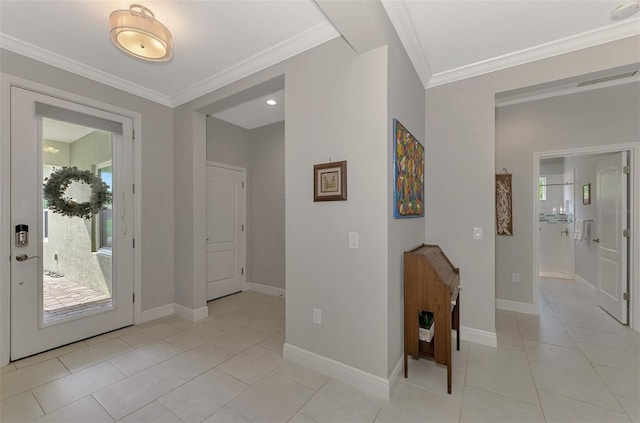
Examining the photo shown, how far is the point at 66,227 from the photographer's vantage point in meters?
2.70

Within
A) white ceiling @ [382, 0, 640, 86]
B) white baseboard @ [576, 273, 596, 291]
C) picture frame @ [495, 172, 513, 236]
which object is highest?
white ceiling @ [382, 0, 640, 86]

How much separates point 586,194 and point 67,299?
291 inches

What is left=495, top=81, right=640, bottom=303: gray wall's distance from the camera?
119 inches

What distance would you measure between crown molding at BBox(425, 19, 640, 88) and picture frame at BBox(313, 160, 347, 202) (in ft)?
5.54

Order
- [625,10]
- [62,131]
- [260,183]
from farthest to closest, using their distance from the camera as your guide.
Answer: [260,183], [62,131], [625,10]

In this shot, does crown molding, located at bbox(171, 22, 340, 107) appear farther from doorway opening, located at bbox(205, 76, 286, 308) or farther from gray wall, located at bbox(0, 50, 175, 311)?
doorway opening, located at bbox(205, 76, 286, 308)

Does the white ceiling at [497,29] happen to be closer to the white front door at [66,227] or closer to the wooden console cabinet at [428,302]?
the wooden console cabinet at [428,302]

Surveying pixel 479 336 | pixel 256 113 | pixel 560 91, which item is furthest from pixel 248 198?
pixel 560 91

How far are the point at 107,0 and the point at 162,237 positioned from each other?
2.45 metres

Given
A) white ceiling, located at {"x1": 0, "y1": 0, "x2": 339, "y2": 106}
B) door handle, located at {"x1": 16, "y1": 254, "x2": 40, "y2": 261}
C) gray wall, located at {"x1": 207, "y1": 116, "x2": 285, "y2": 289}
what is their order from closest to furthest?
1. white ceiling, located at {"x1": 0, "y1": 0, "x2": 339, "y2": 106}
2. door handle, located at {"x1": 16, "y1": 254, "x2": 40, "y2": 261}
3. gray wall, located at {"x1": 207, "y1": 116, "x2": 285, "y2": 289}

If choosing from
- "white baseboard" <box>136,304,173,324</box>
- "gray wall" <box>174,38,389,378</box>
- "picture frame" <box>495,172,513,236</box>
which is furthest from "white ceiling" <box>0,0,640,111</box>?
"white baseboard" <box>136,304,173,324</box>

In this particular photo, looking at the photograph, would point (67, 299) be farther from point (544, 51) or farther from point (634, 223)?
point (634, 223)

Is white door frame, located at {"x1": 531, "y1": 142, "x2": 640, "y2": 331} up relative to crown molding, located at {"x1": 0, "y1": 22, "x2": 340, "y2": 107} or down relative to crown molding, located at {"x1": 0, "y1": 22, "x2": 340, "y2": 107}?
down

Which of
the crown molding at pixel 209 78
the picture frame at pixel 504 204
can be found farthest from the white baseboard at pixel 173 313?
the picture frame at pixel 504 204
